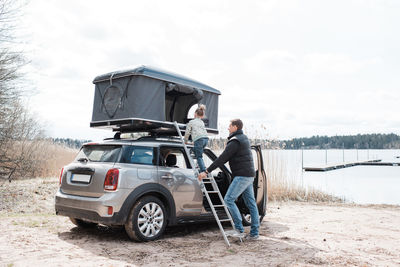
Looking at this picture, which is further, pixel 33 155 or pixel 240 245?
pixel 33 155

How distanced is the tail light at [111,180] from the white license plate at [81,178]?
388mm

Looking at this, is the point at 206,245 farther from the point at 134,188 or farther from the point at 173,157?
the point at 173,157

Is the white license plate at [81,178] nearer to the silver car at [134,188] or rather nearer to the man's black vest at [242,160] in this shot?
the silver car at [134,188]

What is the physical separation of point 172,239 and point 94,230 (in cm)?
156

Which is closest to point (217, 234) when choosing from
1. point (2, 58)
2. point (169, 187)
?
point (169, 187)

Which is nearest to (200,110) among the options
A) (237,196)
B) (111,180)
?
(237,196)

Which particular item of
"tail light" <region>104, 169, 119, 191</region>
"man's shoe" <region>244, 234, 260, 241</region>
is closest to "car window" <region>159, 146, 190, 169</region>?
"tail light" <region>104, 169, 119, 191</region>

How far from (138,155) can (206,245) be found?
1771 mm

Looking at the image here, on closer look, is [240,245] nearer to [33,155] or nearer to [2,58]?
[2,58]

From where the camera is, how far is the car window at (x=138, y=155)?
5801 mm

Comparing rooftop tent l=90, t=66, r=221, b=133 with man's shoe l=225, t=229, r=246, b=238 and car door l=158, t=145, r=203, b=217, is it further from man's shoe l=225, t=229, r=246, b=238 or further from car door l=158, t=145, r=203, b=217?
man's shoe l=225, t=229, r=246, b=238

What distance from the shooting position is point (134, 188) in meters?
5.59

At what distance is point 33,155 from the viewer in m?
16.2

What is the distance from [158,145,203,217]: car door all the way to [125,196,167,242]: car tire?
32 cm
